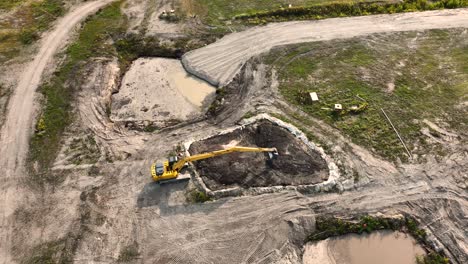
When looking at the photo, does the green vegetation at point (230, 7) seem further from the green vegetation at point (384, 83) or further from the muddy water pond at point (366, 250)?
the muddy water pond at point (366, 250)

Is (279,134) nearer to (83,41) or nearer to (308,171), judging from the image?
(308,171)

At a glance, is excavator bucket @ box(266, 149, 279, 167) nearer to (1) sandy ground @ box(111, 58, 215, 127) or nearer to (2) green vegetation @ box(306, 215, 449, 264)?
(2) green vegetation @ box(306, 215, 449, 264)

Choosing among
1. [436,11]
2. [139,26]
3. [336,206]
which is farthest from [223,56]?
[436,11]

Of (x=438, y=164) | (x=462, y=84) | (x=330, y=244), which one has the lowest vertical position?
(x=330, y=244)

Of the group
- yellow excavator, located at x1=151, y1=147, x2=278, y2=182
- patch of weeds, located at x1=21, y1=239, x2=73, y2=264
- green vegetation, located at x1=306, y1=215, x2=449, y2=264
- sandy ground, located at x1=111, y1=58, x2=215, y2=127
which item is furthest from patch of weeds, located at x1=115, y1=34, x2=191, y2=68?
green vegetation, located at x1=306, y1=215, x2=449, y2=264

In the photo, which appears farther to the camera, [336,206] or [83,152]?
[83,152]

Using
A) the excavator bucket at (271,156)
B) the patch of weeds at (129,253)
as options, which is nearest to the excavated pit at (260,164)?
the excavator bucket at (271,156)
